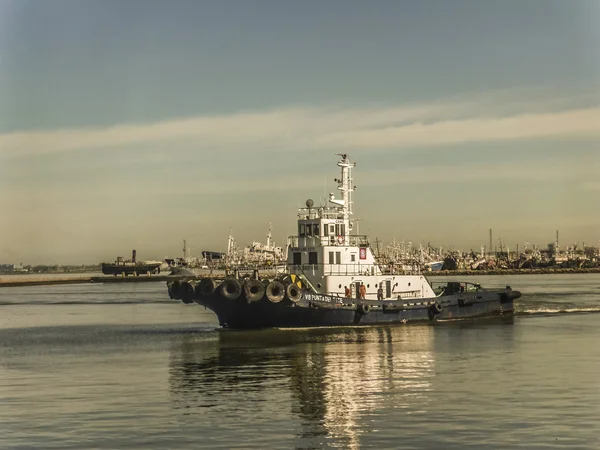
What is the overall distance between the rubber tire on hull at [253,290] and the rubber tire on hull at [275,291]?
A: 1.32 feet

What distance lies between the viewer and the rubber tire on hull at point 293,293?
147 feet

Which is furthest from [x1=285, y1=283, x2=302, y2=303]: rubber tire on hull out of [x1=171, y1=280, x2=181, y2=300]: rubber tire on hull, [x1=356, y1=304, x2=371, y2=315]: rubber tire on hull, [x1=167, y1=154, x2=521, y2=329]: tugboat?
[x1=171, y1=280, x2=181, y2=300]: rubber tire on hull

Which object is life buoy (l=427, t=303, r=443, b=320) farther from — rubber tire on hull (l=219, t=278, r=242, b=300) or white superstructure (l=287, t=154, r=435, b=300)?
rubber tire on hull (l=219, t=278, r=242, b=300)

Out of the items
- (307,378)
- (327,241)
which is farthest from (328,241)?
(307,378)

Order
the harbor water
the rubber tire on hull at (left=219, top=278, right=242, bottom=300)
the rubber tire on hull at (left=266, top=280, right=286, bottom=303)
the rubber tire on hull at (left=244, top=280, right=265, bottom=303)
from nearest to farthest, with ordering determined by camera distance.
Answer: the harbor water → the rubber tire on hull at (left=266, top=280, right=286, bottom=303) → the rubber tire on hull at (left=244, top=280, right=265, bottom=303) → the rubber tire on hull at (left=219, top=278, right=242, bottom=300)

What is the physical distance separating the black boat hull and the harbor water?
0.57 m

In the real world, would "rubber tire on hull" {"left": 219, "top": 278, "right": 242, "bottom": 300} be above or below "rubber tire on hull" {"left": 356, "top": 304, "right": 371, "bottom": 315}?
above

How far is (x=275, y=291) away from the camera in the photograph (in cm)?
4453

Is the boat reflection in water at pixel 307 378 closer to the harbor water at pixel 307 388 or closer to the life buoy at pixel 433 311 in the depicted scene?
the harbor water at pixel 307 388

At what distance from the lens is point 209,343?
42906 millimetres

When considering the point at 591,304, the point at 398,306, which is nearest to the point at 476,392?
the point at 398,306

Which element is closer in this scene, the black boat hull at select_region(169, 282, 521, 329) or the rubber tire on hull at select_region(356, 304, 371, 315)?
the black boat hull at select_region(169, 282, 521, 329)

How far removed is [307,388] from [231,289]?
17152mm

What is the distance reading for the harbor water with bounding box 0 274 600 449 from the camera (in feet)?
71.0
